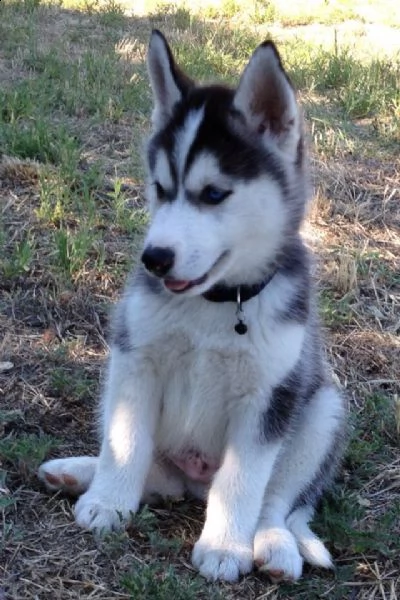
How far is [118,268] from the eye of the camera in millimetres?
4910

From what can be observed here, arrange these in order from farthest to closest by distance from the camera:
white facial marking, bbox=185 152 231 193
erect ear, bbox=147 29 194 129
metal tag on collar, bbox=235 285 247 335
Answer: erect ear, bbox=147 29 194 129 → metal tag on collar, bbox=235 285 247 335 → white facial marking, bbox=185 152 231 193

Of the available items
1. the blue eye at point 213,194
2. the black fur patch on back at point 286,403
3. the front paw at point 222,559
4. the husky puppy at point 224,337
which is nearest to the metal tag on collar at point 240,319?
the husky puppy at point 224,337

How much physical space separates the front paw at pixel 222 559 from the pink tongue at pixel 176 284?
89cm

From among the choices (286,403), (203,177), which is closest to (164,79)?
(203,177)

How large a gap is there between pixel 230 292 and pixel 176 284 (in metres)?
0.33

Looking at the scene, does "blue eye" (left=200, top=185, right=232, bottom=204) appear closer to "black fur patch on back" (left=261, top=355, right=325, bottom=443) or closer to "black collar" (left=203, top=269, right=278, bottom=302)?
"black collar" (left=203, top=269, right=278, bottom=302)

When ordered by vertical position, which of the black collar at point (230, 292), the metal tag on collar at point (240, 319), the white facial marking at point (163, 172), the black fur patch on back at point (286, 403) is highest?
the white facial marking at point (163, 172)

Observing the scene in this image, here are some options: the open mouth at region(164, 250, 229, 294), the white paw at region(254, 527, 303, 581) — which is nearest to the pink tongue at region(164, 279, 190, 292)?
the open mouth at region(164, 250, 229, 294)

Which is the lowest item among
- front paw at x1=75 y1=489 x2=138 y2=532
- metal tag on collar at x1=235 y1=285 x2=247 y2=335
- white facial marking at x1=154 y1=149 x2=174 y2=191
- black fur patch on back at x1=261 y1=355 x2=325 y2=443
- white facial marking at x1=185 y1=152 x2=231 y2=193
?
front paw at x1=75 y1=489 x2=138 y2=532

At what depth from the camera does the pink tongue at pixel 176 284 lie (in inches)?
112

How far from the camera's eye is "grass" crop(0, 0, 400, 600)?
300cm

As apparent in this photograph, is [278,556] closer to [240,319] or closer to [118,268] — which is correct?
[240,319]

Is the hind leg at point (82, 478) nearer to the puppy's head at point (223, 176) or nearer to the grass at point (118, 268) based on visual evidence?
the grass at point (118, 268)

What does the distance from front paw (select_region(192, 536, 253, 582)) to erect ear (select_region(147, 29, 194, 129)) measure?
156cm
